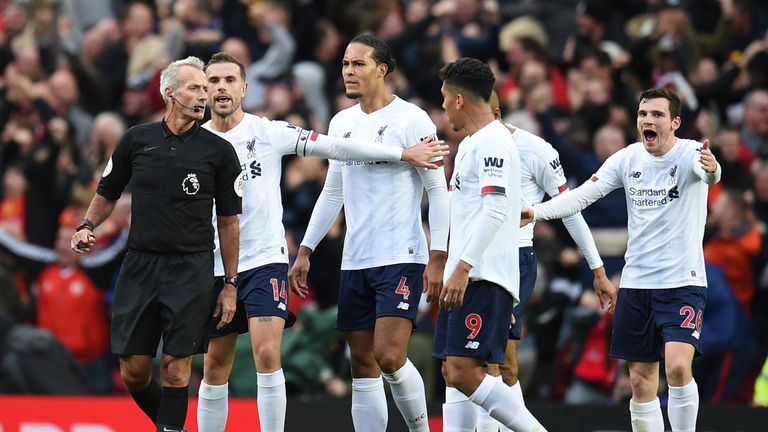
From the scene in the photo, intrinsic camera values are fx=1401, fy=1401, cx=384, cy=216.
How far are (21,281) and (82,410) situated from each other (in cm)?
318

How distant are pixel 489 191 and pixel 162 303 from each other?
7.01 ft

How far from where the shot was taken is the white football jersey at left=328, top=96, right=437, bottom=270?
934 cm

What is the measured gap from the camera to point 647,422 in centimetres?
944

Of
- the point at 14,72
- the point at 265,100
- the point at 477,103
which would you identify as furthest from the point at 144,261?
the point at 14,72

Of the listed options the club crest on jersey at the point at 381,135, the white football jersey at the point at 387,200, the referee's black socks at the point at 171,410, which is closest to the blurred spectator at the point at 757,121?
the white football jersey at the point at 387,200

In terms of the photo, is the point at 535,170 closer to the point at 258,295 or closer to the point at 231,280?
the point at 258,295

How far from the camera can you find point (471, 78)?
854cm

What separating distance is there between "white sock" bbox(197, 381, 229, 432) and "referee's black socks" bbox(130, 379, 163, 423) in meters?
0.32

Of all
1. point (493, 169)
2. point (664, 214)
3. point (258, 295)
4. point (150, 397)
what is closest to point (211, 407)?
point (150, 397)

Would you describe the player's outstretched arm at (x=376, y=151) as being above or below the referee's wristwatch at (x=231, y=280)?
above

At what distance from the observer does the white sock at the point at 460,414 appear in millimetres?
9094

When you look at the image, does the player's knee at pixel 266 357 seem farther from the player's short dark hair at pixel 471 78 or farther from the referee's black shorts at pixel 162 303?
the player's short dark hair at pixel 471 78

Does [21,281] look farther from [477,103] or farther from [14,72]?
[477,103]

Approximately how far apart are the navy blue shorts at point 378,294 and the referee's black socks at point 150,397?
1.29m
